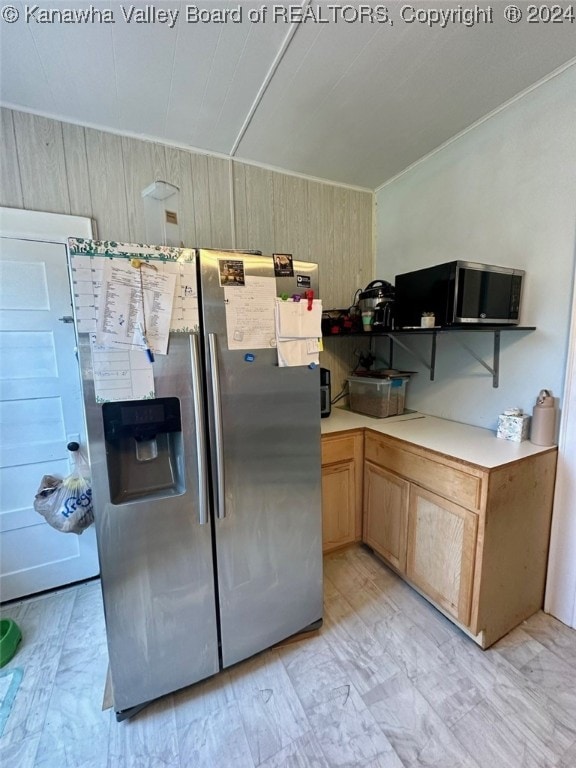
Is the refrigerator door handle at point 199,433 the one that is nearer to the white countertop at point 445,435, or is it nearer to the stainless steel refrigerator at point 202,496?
the stainless steel refrigerator at point 202,496

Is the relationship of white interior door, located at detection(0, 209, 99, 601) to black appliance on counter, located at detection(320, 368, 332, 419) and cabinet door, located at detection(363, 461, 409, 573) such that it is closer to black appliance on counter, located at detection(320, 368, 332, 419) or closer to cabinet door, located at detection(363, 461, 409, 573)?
black appliance on counter, located at detection(320, 368, 332, 419)

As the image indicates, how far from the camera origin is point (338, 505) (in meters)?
1.95

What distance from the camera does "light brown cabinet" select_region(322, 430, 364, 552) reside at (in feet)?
6.16

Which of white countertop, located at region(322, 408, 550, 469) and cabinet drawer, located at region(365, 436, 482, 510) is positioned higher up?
white countertop, located at region(322, 408, 550, 469)

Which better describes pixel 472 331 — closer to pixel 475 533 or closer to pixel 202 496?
pixel 475 533

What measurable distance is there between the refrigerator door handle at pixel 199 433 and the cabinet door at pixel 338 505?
0.86m

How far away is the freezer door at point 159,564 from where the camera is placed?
1.09 meters

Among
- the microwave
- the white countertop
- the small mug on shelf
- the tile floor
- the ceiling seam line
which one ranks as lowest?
the tile floor

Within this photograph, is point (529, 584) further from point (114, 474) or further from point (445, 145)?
point (445, 145)

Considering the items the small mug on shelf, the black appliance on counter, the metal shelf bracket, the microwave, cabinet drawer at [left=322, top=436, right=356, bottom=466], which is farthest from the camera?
the black appliance on counter

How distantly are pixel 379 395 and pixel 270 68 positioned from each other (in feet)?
5.79

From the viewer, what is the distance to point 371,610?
64.9 inches

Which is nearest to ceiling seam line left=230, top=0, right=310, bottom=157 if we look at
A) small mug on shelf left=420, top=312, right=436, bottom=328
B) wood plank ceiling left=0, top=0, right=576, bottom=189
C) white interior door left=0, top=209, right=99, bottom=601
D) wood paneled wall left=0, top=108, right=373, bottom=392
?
wood plank ceiling left=0, top=0, right=576, bottom=189

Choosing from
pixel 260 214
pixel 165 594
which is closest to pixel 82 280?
pixel 165 594
